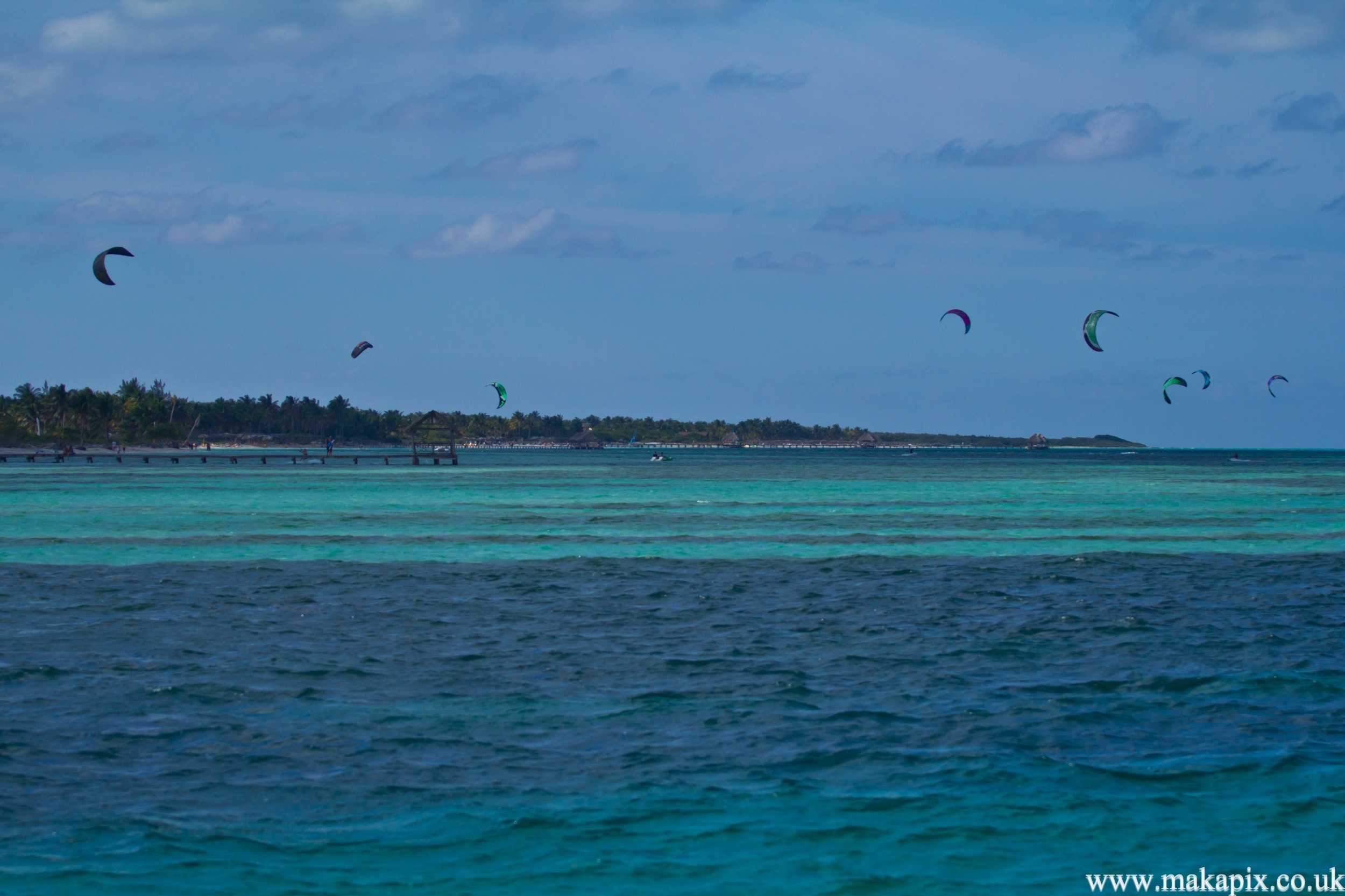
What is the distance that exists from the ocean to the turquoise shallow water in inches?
126

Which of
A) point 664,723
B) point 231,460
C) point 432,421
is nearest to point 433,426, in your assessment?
point 432,421

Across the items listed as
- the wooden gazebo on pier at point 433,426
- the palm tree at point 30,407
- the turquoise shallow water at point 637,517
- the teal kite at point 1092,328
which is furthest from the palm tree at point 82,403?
the teal kite at point 1092,328

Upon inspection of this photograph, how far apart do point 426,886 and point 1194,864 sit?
16.1 ft

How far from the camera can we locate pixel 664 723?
10.9 meters

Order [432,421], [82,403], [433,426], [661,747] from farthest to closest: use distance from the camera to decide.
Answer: [82,403] → [433,426] → [432,421] → [661,747]

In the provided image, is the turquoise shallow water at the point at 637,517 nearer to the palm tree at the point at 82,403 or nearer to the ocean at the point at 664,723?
the ocean at the point at 664,723

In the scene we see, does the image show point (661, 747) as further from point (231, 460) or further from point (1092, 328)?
point (231, 460)

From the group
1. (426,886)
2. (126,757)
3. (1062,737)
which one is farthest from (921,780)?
(126,757)

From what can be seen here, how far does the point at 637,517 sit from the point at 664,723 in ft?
107

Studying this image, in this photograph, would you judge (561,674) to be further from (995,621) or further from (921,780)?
(995,621)

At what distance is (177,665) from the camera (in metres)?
13.7

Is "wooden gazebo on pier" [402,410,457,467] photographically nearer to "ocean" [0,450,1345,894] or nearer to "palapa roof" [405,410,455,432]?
"palapa roof" [405,410,455,432]

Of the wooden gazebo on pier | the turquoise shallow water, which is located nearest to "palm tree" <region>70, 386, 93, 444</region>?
the wooden gazebo on pier

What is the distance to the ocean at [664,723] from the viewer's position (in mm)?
7801
